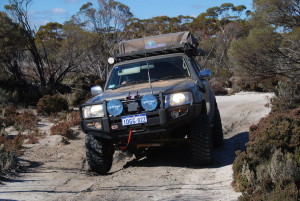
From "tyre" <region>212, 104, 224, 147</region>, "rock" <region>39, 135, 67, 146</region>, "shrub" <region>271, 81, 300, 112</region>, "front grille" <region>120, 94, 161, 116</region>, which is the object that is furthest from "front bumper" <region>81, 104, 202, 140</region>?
"shrub" <region>271, 81, 300, 112</region>

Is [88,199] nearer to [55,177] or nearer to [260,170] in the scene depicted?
[55,177]

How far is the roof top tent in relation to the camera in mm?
7964

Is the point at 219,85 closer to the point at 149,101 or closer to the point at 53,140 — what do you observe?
the point at 53,140

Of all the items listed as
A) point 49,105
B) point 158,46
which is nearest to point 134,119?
point 158,46

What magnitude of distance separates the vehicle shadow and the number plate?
1183 mm

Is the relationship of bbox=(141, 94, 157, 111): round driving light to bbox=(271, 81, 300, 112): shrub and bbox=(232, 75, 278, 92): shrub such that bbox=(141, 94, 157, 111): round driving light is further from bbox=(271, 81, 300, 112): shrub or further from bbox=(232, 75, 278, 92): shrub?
bbox=(232, 75, 278, 92): shrub

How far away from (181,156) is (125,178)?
75.9 inches

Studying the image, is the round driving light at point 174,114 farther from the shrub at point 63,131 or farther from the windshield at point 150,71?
the shrub at point 63,131

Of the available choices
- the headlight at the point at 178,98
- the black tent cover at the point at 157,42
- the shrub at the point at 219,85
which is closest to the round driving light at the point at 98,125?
the headlight at the point at 178,98

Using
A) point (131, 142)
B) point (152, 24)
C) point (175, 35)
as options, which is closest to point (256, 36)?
point (175, 35)

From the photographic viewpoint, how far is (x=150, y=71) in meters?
7.43

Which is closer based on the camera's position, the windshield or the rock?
the windshield

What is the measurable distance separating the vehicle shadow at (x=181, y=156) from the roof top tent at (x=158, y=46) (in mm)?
1842

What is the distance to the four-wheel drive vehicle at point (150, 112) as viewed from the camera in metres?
6.04
